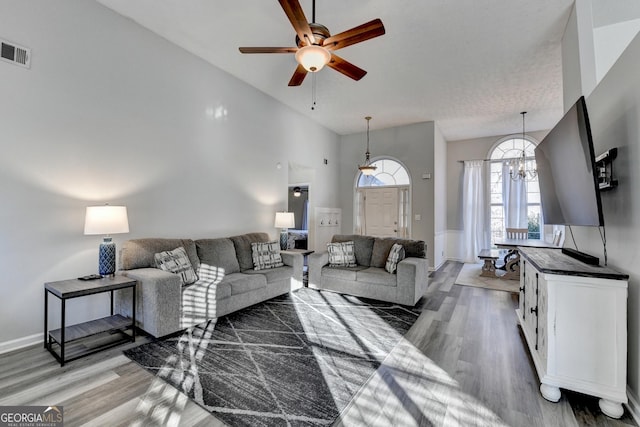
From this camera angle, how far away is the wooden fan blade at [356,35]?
7.03ft

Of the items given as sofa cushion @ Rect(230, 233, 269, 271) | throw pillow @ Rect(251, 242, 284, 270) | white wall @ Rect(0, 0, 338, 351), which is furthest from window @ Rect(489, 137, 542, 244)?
white wall @ Rect(0, 0, 338, 351)

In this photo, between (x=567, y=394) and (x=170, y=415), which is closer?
(x=170, y=415)

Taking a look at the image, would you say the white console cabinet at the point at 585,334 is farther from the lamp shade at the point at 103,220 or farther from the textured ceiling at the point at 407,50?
the lamp shade at the point at 103,220

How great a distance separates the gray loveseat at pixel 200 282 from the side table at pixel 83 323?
0.45ft

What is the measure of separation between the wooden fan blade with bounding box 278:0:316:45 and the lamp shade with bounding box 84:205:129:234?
7.58 ft

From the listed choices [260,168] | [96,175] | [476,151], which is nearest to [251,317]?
[96,175]

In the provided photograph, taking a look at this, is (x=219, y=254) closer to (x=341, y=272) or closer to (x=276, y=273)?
(x=276, y=273)

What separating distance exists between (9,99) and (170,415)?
9.49 feet

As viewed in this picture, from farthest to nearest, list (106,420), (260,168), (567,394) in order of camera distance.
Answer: (260,168) → (567,394) → (106,420)

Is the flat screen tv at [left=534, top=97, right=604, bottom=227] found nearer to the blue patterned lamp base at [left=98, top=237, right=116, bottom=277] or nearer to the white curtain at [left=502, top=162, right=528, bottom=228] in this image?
the blue patterned lamp base at [left=98, top=237, right=116, bottom=277]

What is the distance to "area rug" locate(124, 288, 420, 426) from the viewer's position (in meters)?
1.84

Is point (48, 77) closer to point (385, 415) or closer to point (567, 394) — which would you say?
point (385, 415)

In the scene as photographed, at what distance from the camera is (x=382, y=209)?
6941 mm

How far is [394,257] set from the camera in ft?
13.2
